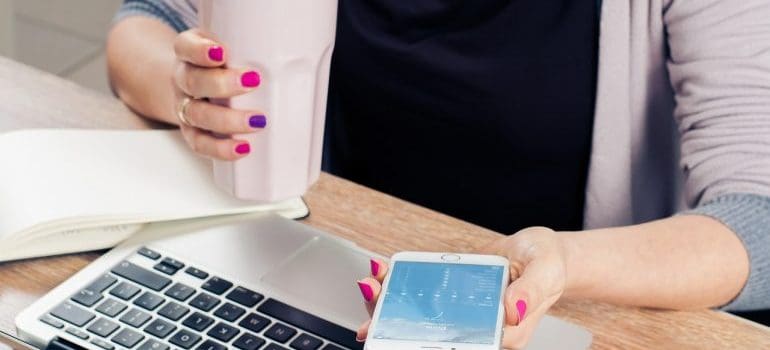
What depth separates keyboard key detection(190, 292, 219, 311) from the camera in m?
0.75

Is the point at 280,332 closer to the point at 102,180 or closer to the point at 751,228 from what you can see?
the point at 102,180

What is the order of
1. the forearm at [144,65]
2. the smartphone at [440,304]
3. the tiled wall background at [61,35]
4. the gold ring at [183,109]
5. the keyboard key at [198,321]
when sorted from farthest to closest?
1. the tiled wall background at [61,35]
2. the forearm at [144,65]
3. the gold ring at [183,109]
4. the keyboard key at [198,321]
5. the smartphone at [440,304]

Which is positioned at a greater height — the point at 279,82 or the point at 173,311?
the point at 279,82

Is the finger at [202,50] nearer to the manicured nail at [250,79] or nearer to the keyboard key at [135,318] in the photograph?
the manicured nail at [250,79]

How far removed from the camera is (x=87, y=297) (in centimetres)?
76

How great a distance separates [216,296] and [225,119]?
0.12 metres

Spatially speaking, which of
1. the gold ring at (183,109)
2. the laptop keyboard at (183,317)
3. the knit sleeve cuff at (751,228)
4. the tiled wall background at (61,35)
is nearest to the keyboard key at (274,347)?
the laptop keyboard at (183,317)

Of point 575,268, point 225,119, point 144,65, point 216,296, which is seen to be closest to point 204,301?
point 216,296

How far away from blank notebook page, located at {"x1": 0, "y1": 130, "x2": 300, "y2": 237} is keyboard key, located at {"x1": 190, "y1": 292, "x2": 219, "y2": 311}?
94mm

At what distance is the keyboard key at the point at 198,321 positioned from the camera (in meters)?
0.73

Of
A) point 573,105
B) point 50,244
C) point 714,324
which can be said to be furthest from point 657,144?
point 50,244

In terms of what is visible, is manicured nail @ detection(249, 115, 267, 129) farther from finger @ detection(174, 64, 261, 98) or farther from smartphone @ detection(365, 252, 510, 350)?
smartphone @ detection(365, 252, 510, 350)

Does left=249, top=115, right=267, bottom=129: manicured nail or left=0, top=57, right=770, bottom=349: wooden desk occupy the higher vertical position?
left=249, top=115, right=267, bottom=129: manicured nail

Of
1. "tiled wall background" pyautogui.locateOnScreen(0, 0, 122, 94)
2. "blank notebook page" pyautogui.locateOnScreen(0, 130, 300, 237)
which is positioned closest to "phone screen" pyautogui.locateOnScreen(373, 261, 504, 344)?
"blank notebook page" pyautogui.locateOnScreen(0, 130, 300, 237)
